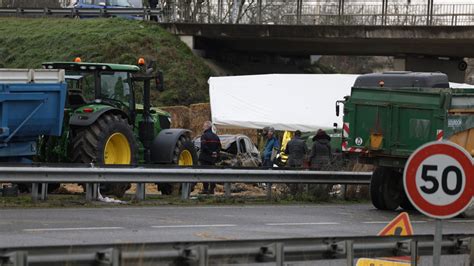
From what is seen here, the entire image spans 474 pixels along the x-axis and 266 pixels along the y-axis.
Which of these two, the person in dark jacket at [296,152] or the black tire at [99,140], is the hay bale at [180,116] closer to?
the person in dark jacket at [296,152]

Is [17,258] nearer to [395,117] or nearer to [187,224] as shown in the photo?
[187,224]

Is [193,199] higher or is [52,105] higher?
[52,105]

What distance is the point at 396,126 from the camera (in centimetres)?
2047

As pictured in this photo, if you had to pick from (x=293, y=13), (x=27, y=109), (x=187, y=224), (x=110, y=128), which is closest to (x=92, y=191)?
(x=110, y=128)

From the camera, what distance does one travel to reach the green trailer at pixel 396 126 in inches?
774

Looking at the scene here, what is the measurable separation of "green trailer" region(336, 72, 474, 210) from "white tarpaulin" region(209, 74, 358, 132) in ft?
37.9

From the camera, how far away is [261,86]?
3603 centimetres

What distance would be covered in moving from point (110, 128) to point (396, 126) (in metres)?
5.47

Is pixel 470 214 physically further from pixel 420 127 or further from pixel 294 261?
pixel 294 261

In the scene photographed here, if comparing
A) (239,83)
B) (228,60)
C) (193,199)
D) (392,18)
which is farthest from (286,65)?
(193,199)

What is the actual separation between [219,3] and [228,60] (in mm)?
2831

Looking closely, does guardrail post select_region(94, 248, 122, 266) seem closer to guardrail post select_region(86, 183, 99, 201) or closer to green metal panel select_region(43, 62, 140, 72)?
guardrail post select_region(86, 183, 99, 201)

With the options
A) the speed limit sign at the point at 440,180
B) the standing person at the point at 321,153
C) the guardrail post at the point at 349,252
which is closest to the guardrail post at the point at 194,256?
the guardrail post at the point at 349,252

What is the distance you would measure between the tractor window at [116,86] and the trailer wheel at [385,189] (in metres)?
5.36
